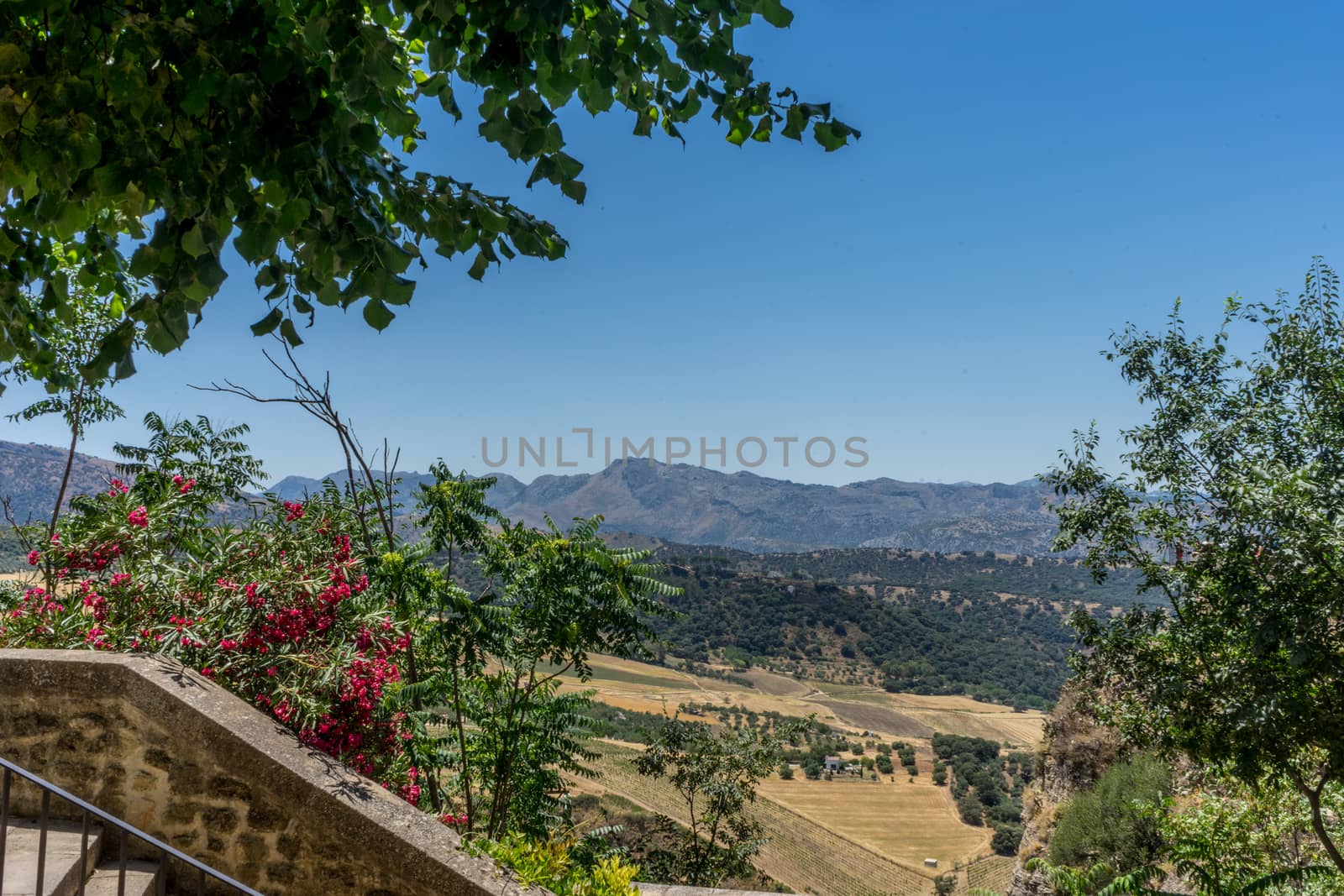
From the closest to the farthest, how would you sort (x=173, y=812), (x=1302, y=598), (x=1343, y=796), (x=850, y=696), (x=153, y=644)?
1. (x=173, y=812)
2. (x=153, y=644)
3. (x=1302, y=598)
4. (x=1343, y=796)
5. (x=850, y=696)

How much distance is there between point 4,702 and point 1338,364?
9.82 m

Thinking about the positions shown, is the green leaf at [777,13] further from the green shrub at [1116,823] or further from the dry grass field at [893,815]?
the dry grass field at [893,815]

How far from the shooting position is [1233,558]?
5.87 metres

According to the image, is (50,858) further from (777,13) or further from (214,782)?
(777,13)

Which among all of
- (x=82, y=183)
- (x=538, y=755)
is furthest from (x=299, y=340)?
(x=538, y=755)

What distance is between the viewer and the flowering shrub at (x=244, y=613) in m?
4.18

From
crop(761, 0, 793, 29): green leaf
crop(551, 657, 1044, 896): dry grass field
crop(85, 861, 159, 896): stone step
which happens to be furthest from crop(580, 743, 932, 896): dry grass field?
crop(761, 0, 793, 29): green leaf

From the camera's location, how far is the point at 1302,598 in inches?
207

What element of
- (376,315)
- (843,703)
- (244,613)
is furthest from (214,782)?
(843,703)

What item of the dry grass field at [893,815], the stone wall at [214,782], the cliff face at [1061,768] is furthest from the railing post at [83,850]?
the dry grass field at [893,815]

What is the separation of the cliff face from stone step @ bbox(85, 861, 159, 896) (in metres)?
17.2

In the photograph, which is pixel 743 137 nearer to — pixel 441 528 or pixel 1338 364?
pixel 441 528

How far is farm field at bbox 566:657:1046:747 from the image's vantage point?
7012 cm

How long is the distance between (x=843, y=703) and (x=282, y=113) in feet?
283
